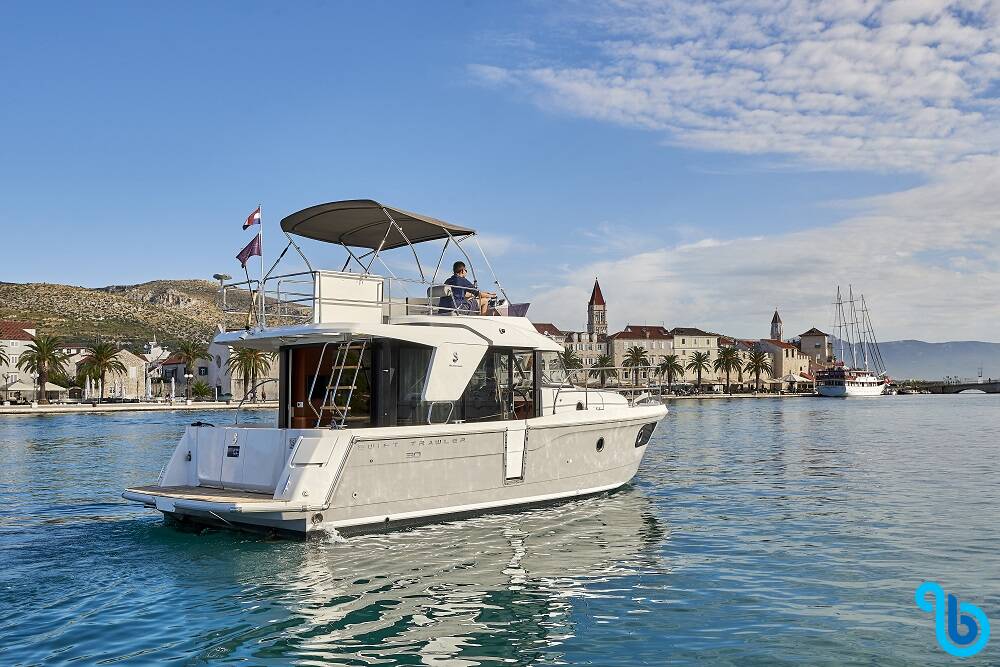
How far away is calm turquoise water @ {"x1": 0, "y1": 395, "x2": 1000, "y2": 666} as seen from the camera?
7.60 metres

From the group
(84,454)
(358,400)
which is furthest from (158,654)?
(84,454)

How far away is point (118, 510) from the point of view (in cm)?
1577

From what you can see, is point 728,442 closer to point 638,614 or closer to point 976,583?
point 976,583

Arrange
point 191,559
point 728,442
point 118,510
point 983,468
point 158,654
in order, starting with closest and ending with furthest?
point 158,654 → point 191,559 → point 118,510 → point 983,468 → point 728,442

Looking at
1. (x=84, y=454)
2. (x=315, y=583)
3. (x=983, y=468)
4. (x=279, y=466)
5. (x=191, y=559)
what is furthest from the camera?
(x=84, y=454)

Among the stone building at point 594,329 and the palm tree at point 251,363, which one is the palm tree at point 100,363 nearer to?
the palm tree at point 251,363

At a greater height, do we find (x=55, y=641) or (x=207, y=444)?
(x=207, y=444)

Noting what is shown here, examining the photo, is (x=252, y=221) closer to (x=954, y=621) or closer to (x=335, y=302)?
(x=335, y=302)

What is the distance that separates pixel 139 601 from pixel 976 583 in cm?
1007

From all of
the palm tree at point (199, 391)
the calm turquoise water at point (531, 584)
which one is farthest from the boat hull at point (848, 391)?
the calm turquoise water at point (531, 584)

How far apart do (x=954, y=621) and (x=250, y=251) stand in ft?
37.6

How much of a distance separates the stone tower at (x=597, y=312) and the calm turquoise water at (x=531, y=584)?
492ft

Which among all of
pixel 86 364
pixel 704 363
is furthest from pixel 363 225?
pixel 704 363

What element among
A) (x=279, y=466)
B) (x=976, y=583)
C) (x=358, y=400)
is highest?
(x=358, y=400)
